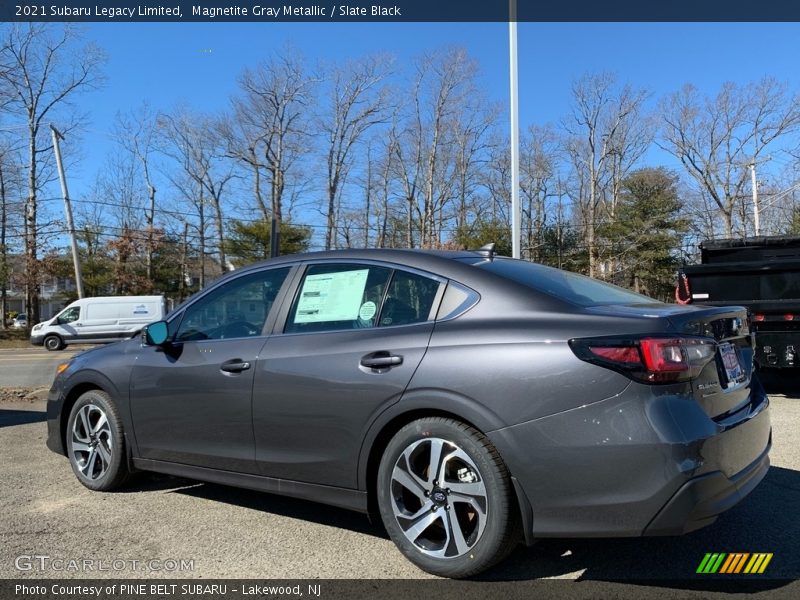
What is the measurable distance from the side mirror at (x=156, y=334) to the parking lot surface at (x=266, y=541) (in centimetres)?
105

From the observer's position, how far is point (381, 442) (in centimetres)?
318

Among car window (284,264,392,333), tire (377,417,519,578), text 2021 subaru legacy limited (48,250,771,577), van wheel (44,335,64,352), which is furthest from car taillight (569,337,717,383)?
van wheel (44,335,64,352)

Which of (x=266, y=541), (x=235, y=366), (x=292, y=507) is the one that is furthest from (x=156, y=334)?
(x=266, y=541)

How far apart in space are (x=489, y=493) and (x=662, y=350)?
3.13 ft

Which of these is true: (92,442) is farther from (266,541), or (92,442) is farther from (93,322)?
(93,322)

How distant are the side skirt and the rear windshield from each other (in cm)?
133

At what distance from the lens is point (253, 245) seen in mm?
43312

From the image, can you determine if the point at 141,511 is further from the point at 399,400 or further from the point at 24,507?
the point at 399,400

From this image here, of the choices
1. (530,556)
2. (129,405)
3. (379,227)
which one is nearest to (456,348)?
(530,556)

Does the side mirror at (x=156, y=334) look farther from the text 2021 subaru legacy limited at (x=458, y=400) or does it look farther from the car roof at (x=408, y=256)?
the car roof at (x=408, y=256)

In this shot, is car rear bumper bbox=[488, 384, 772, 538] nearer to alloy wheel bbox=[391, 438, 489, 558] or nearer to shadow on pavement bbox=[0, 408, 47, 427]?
alloy wheel bbox=[391, 438, 489, 558]

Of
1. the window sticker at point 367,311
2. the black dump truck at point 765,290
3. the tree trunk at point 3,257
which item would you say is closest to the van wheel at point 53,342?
the tree trunk at point 3,257

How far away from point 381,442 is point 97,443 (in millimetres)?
2379

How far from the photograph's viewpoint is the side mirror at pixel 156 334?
4.12 m
